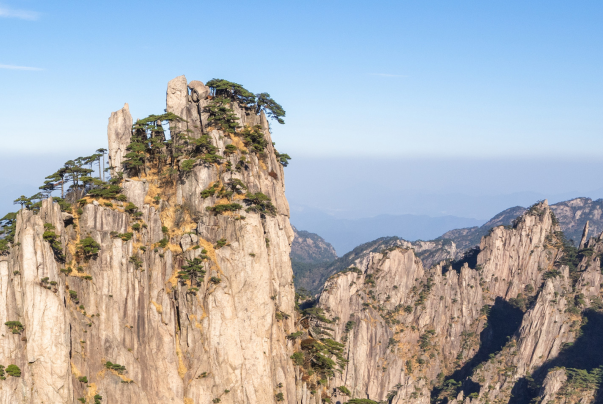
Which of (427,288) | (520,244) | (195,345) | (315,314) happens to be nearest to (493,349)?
(427,288)

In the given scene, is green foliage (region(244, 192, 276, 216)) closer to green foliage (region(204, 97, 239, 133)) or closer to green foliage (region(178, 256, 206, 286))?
green foliage (region(178, 256, 206, 286))

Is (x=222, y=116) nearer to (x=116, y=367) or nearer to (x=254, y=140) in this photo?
(x=254, y=140)

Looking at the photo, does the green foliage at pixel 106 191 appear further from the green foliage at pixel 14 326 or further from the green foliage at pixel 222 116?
the green foliage at pixel 14 326

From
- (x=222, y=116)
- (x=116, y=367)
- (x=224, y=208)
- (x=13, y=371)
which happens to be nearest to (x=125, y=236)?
(x=224, y=208)

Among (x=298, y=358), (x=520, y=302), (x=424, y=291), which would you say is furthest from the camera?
(x=520, y=302)

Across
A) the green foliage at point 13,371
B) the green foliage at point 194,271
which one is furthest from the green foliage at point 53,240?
the green foliage at point 194,271

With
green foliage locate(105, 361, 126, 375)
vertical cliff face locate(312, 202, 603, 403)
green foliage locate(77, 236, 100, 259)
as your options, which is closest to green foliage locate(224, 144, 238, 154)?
green foliage locate(77, 236, 100, 259)

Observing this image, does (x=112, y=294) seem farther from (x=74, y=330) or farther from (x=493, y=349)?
(x=493, y=349)
